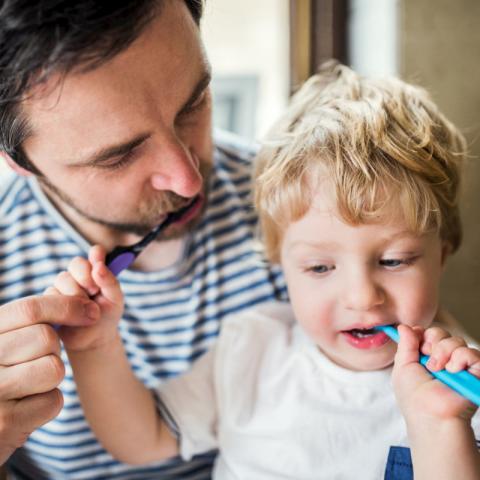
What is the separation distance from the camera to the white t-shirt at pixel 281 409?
3.18ft

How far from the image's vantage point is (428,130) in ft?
3.13

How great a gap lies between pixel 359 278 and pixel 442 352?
0.15 meters

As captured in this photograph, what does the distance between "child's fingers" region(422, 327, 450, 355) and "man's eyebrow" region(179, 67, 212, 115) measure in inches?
17.8

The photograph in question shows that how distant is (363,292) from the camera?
0.90 m

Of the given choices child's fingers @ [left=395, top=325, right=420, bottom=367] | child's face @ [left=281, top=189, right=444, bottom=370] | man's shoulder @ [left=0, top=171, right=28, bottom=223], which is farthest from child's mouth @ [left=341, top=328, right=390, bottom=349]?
man's shoulder @ [left=0, top=171, right=28, bottom=223]

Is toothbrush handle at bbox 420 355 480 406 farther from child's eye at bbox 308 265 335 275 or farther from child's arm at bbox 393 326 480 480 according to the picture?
child's eye at bbox 308 265 335 275

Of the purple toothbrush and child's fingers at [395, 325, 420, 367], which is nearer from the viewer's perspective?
child's fingers at [395, 325, 420, 367]

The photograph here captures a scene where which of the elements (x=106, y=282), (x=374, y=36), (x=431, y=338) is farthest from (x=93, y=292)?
(x=374, y=36)

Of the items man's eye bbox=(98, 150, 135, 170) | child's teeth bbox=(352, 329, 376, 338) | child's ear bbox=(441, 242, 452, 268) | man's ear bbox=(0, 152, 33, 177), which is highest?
man's eye bbox=(98, 150, 135, 170)

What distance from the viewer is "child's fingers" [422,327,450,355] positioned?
84 cm

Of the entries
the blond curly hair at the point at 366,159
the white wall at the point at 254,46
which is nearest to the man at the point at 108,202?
the blond curly hair at the point at 366,159

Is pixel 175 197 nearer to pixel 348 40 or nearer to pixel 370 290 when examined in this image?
pixel 370 290

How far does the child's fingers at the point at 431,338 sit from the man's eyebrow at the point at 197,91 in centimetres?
45

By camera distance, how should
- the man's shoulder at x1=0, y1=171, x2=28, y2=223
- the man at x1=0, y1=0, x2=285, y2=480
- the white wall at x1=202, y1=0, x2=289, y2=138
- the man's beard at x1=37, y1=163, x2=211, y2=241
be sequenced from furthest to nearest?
the white wall at x1=202, y1=0, x2=289, y2=138 → the man's shoulder at x1=0, y1=171, x2=28, y2=223 → the man's beard at x1=37, y1=163, x2=211, y2=241 → the man at x1=0, y1=0, x2=285, y2=480
